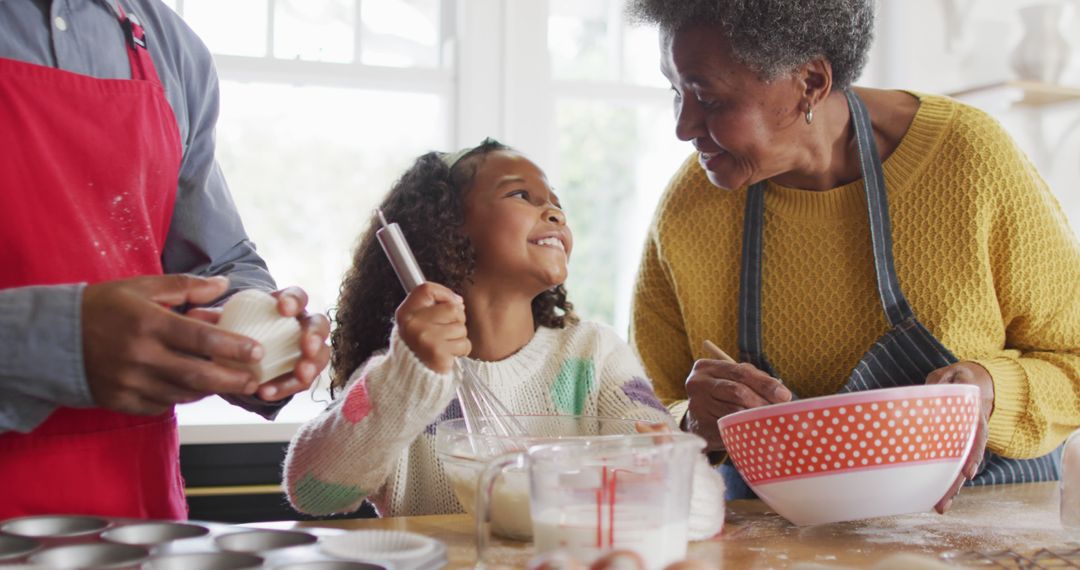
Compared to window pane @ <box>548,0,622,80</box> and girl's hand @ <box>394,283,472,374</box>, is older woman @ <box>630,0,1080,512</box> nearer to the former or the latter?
girl's hand @ <box>394,283,472,374</box>

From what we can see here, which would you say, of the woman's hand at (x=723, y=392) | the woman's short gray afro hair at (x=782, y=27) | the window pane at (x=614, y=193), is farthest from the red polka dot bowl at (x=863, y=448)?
the window pane at (x=614, y=193)

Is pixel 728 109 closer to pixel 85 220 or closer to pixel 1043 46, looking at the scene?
pixel 85 220

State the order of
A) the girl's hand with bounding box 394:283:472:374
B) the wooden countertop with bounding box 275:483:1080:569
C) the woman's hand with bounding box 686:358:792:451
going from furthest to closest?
the woman's hand with bounding box 686:358:792:451, the girl's hand with bounding box 394:283:472:374, the wooden countertop with bounding box 275:483:1080:569

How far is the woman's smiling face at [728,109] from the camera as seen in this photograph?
4.40 ft

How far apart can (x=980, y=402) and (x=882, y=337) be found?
1.07 ft

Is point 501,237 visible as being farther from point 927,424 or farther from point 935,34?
point 935,34

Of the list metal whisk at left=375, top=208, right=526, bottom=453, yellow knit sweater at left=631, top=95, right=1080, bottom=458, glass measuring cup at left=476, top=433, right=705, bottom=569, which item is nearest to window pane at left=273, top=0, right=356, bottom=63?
yellow knit sweater at left=631, top=95, right=1080, bottom=458

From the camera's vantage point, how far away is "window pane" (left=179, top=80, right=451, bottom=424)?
272 centimetres

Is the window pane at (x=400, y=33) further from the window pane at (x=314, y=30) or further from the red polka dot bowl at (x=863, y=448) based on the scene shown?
the red polka dot bowl at (x=863, y=448)

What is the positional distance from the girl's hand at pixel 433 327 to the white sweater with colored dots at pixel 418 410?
0.02 m

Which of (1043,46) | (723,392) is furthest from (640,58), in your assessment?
(723,392)

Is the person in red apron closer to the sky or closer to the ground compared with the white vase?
closer to the ground

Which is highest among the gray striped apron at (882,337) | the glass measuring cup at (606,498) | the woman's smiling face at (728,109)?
the woman's smiling face at (728,109)

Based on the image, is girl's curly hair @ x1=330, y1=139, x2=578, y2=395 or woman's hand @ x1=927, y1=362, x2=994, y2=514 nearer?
woman's hand @ x1=927, y1=362, x2=994, y2=514
